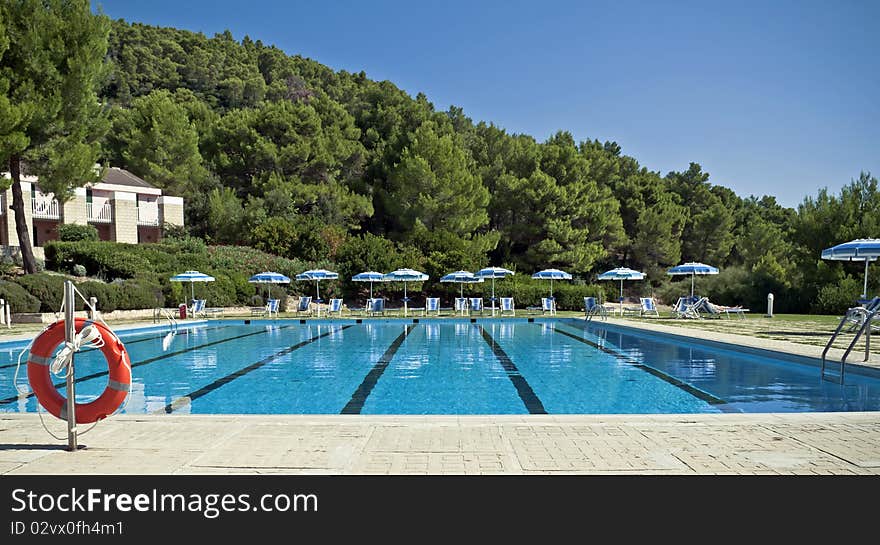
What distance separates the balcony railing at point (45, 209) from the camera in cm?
2706

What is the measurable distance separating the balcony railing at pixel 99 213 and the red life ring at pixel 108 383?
27.6m

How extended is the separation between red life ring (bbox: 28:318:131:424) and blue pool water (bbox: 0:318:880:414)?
2115 mm

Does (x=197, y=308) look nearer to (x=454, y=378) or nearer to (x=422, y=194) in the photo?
(x=454, y=378)

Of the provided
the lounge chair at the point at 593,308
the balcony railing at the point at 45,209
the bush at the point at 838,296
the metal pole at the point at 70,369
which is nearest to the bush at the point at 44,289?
the balcony railing at the point at 45,209

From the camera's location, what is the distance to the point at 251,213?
31.3 m

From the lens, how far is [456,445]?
3.95 meters

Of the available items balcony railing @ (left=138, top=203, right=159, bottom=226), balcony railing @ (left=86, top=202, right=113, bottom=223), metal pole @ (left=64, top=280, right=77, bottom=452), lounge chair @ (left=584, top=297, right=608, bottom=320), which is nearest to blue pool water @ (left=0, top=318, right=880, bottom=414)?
metal pole @ (left=64, top=280, right=77, bottom=452)

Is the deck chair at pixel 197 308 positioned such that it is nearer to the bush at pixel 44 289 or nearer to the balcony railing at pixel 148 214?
the bush at pixel 44 289

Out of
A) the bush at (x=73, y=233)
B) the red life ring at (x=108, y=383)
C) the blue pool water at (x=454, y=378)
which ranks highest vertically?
the bush at (x=73, y=233)

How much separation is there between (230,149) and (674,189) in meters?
29.1

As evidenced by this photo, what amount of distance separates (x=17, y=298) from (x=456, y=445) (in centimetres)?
1699

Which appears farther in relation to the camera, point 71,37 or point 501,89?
point 501,89
